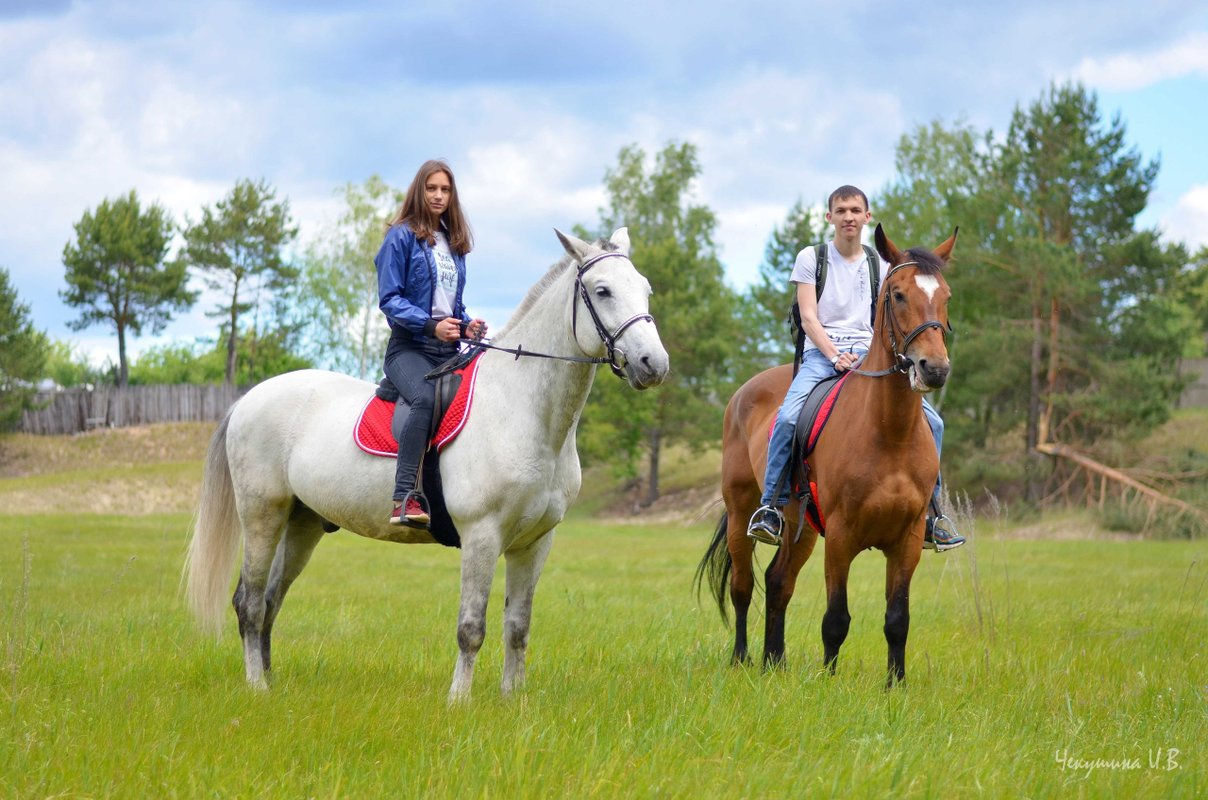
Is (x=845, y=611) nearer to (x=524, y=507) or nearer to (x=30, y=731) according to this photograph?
(x=524, y=507)

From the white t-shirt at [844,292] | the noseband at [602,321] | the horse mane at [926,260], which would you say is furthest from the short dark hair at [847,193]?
the noseband at [602,321]

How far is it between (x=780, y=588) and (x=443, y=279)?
3.07 metres

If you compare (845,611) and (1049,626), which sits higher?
(845,611)

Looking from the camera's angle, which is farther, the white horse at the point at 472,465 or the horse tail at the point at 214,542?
the horse tail at the point at 214,542

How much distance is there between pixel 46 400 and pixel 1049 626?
48.4 metres

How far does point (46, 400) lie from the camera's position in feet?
157

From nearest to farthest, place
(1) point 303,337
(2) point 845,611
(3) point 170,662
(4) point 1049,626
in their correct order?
(2) point 845,611
(3) point 170,662
(4) point 1049,626
(1) point 303,337

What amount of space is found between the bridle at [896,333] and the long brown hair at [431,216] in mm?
2560

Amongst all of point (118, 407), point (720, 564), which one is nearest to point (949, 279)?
point (720, 564)

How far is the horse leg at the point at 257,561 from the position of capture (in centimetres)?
672

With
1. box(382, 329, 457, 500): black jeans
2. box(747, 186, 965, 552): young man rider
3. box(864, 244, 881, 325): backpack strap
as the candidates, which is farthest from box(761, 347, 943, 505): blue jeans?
box(382, 329, 457, 500): black jeans

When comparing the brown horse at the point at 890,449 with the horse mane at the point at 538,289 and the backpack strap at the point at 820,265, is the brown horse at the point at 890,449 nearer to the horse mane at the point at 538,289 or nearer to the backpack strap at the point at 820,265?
the backpack strap at the point at 820,265

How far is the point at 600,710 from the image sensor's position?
535 centimetres

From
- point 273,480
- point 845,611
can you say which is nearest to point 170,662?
point 273,480
